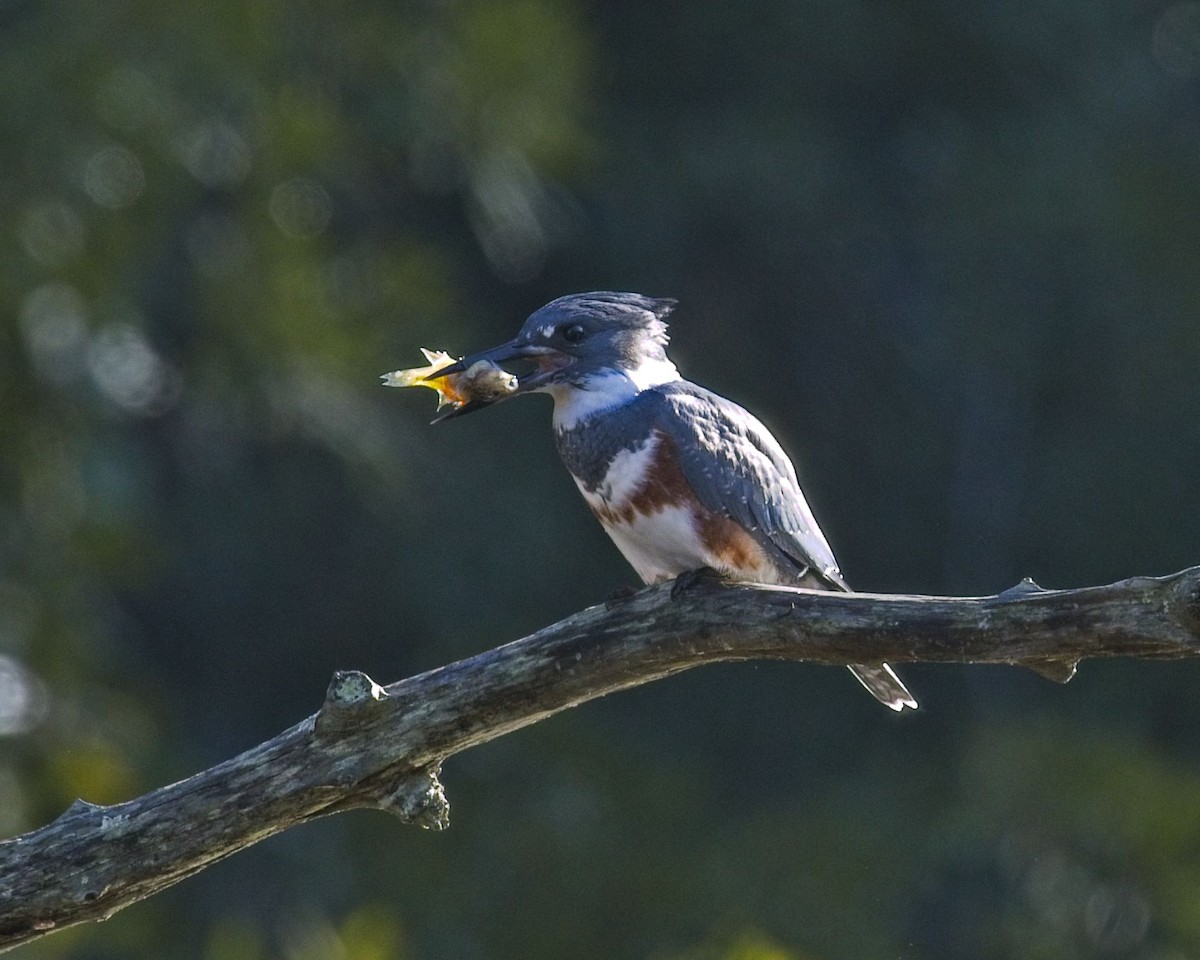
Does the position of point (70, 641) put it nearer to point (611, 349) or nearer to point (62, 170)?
point (62, 170)

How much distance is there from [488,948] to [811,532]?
4.66 metres

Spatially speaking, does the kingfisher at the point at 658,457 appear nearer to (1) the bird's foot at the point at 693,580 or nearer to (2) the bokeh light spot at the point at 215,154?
(1) the bird's foot at the point at 693,580

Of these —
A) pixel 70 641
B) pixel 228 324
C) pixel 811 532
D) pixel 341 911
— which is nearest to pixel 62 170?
pixel 228 324

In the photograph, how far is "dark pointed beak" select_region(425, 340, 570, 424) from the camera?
3705mm

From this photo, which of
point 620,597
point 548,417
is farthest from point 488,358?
point 548,417

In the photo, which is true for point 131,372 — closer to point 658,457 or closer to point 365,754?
point 658,457

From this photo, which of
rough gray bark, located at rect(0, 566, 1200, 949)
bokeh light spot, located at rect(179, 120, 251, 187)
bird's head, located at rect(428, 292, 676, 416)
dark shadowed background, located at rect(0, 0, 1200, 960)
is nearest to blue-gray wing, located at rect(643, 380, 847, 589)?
bird's head, located at rect(428, 292, 676, 416)

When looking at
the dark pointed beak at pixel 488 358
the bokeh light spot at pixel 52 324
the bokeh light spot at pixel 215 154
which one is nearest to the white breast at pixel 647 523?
the dark pointed beak at pixel 488 358

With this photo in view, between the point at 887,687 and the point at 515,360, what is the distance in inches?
34.6

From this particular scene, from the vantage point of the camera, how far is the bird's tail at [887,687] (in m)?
3.65

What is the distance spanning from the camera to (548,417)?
8.89m

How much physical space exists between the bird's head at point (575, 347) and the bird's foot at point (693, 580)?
542mm

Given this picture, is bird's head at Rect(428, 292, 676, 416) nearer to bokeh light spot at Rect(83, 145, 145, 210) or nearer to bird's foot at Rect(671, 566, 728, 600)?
bird's foot at Rect(671, 566, 728, 600)

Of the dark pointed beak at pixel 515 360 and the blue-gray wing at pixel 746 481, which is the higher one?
the dark pointed beak at pixel 515 360
